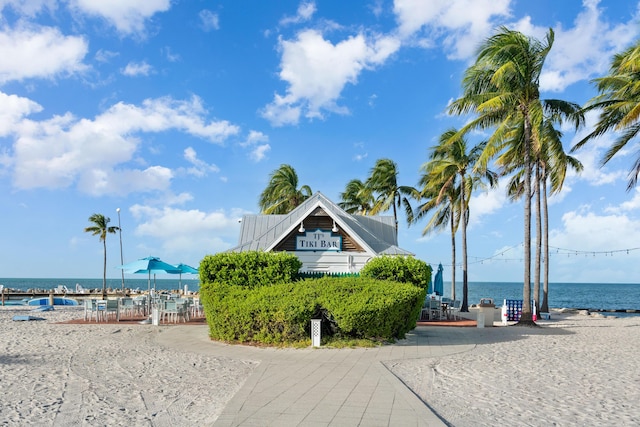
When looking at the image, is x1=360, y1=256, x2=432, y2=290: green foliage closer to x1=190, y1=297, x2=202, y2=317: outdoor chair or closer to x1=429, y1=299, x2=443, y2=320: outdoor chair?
x1=429, y1=299, x2=443, y2=320: outdoor chair

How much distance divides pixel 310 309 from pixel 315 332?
0.60 m

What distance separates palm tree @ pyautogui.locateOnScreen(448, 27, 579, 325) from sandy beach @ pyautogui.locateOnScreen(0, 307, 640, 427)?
7011 mm

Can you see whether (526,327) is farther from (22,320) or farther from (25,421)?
(22,320)

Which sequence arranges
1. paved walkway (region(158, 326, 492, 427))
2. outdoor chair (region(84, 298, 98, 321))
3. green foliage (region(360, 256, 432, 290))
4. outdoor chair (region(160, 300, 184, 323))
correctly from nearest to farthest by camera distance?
paved walkway (region(158, 326, 492, 427))
green foliage (region(360, 256, 432, 290))
outdoor chair (region(160, 300, 184, 323))
outdoor chair (region(84, 298, 98, 321))

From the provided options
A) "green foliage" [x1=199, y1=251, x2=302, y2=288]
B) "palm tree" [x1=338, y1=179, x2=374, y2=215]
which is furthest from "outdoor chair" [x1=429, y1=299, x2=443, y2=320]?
"palm tree" [x1=338, y1=179, x2=374, y2=215]

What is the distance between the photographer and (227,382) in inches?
345

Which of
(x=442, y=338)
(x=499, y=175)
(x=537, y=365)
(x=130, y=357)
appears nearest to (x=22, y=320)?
(x=130, y=357)

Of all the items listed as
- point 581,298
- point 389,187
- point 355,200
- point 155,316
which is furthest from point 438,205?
point 581,298

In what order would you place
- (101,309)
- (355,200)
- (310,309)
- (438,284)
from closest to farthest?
1. (310,309)
2. (101,309)
3. (438,284)
4. (355,200)

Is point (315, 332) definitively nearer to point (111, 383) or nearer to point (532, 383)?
point (111, 383)

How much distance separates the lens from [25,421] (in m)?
6.29

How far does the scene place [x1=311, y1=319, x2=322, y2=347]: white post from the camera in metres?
12.6

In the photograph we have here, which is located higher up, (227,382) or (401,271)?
(401,271)

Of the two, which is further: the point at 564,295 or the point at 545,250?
the point at 564,295
